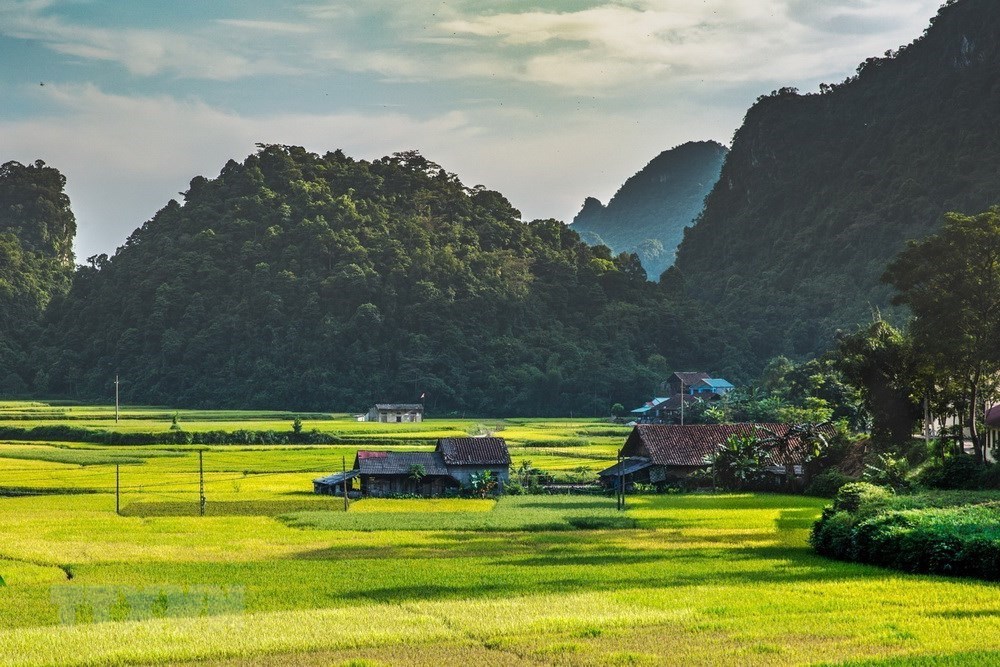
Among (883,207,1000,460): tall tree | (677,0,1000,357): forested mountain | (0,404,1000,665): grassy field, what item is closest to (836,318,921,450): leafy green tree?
(883,207,1000,460): tall tree

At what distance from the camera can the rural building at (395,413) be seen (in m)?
80.9

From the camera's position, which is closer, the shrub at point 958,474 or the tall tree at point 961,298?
the shrub at point 958,474

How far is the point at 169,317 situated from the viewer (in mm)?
94750

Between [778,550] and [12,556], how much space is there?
1553 cm

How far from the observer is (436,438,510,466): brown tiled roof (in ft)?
153

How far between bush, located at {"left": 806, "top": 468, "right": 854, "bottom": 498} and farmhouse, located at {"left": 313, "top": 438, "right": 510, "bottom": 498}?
11032 millimetres

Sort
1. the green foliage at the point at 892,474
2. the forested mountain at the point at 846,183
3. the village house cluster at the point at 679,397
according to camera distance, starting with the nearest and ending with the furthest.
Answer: the green foliage at the point at 892,474 < the village house cluster at the point at 679,397 < the forested mountain at the point at 846,183

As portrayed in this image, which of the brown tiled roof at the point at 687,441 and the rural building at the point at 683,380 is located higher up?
the rural building at the point at 683,380

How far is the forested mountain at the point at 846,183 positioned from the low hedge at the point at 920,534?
63.9m

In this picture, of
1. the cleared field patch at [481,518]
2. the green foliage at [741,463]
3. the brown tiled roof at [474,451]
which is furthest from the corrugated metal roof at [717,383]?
the cleared field patch at [481,518]

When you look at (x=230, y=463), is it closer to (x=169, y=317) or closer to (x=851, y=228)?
(x=169, y=317)

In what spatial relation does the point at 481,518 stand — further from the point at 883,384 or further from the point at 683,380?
the point at 683,380

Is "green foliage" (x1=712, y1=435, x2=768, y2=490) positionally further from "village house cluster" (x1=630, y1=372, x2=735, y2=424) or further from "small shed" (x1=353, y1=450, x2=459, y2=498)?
"village house cluster" (x1=630, y1=372, x2=735, y2=424)

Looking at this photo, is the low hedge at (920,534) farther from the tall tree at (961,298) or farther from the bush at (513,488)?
the bush at (513,488)
